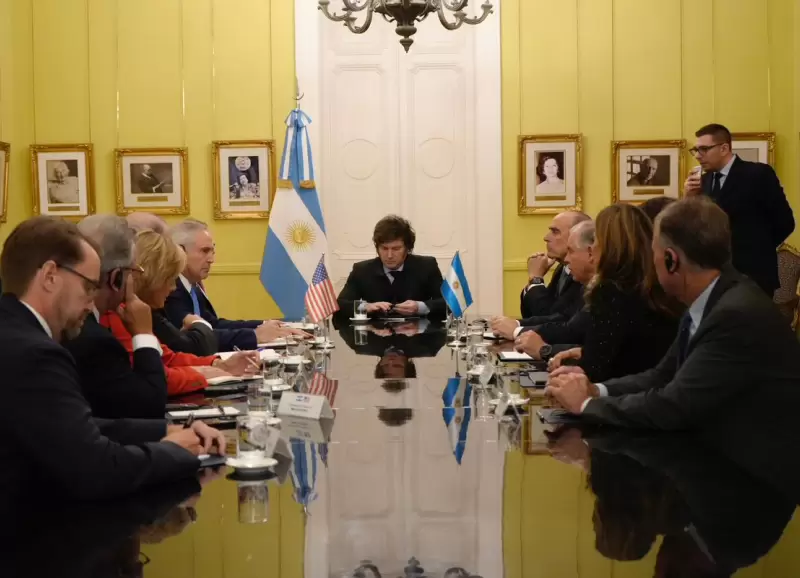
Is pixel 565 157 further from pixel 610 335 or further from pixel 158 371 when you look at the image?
pixel 158 371

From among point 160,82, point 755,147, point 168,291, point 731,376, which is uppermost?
point 160,82

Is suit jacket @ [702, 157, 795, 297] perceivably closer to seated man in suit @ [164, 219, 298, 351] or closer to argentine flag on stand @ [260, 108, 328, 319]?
seated man in suit @ [164, 219, 298, 351]

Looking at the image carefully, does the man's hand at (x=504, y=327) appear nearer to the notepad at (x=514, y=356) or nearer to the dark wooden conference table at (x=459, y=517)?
the notepad at (x=514, y=356)

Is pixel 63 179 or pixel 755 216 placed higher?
pixel 63 179

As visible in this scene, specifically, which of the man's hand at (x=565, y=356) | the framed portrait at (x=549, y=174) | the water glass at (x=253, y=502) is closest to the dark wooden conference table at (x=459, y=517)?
the water glass at (x=253, y=502)

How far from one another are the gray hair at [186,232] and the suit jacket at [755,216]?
3.86 metres

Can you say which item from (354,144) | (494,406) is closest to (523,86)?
(354,144)

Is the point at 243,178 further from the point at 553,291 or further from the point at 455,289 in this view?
the point at 553,291

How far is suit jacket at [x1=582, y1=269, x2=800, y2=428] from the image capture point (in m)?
3.60

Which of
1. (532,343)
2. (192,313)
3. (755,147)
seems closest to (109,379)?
(532,343)

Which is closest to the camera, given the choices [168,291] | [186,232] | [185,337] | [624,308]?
[624,308]

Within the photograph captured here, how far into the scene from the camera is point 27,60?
11.2m

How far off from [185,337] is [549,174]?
616 centimetres

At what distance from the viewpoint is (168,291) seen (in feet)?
16.9
